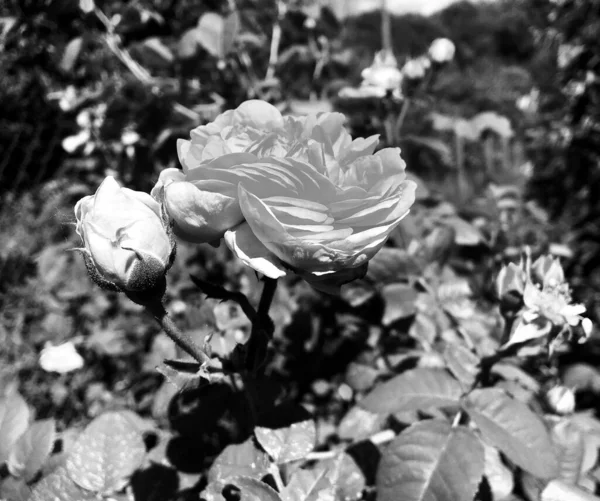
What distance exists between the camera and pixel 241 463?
0.69 m

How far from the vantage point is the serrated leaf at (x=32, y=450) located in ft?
2.53

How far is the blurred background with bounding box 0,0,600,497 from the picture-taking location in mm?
1188

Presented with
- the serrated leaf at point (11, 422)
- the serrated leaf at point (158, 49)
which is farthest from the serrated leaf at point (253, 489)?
the serrated leaf at point (158, 49)

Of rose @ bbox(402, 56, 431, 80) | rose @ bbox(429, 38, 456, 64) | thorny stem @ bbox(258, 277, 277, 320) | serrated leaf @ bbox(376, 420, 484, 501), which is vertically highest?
rose @ bbox(429, 38, 456, 64)

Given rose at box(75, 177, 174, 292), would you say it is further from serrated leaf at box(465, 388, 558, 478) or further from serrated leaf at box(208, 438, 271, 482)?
serrated leaf at box(465, 388, 558, 478)

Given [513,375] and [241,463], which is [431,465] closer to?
[241,463]

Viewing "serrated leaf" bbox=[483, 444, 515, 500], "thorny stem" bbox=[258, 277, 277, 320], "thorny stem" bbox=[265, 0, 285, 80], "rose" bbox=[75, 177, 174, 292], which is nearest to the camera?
"rose" bbox=[75, 177, 174, 292]

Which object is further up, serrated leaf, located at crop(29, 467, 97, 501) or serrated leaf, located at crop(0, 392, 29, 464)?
serrated leaf, located at crop(29, 467, 97, 501)

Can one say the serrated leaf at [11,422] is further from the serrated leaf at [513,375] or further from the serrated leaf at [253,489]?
the serrated leaf at [513,375]

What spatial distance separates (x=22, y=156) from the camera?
3.56 metres

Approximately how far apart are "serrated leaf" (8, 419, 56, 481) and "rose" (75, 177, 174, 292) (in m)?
0.42

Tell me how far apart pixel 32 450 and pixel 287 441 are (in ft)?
1.34

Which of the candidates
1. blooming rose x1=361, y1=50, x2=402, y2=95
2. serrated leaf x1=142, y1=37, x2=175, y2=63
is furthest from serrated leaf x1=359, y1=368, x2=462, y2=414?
serrated leaf x1=142, y1=37, x2=175, y2=63

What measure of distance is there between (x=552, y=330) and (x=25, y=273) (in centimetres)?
195
